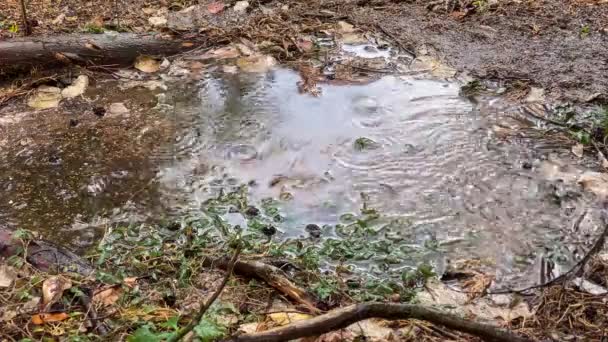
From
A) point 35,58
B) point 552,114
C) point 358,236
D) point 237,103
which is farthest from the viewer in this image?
point 35,58

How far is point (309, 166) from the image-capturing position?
317cm

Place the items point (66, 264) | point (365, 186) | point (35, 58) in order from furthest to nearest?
point (35, 58) → point (365, 186) → point (66, 264)

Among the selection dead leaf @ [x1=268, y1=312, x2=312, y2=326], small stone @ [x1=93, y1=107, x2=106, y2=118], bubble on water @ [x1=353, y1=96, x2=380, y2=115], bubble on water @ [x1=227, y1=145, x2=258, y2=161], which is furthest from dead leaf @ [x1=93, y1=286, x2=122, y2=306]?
bubble on water @ [x1=353, y1=96, x2=380, y2=115]

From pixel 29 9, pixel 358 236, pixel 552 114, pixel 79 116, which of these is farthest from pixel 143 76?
pixel 552 114

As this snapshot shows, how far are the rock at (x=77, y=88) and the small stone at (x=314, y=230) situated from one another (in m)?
2.02

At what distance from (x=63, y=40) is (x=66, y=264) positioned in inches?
90.1

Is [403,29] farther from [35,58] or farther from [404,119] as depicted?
[35,58]

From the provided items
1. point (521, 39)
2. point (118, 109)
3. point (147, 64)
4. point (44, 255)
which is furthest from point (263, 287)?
point (521, 39)

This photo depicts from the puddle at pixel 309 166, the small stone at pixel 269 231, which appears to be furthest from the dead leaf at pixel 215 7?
the small stone at pixel 269 231

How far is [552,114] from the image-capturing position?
3.47 meters

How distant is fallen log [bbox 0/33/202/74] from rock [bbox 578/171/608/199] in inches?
112

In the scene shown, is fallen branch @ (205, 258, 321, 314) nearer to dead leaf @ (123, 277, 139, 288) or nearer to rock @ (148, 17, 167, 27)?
dead leaf @ (123, 277, 139, 288)

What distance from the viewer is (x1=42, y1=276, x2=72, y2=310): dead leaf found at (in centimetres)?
220

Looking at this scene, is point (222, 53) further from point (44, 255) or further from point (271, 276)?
point (271, 276)
